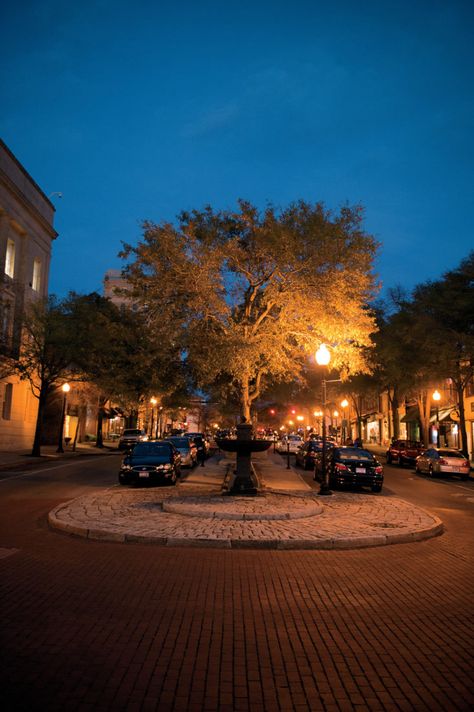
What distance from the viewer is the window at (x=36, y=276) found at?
46531mm

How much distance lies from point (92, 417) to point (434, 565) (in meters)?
61.7

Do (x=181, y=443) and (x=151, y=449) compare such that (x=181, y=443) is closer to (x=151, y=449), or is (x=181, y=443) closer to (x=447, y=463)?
(x=151, y=449)

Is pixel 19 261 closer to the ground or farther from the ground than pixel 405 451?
farther from the ground

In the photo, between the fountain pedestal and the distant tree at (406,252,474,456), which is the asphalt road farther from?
the distant tree at (406,252,474,456)

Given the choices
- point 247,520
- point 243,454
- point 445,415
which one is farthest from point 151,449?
point 445,415

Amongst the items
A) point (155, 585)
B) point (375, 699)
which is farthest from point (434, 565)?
point (375, 699)

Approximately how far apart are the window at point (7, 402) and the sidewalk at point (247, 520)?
25.4 meters

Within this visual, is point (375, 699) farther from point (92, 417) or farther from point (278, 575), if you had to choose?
point (92, 417)

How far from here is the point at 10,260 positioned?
140 feet

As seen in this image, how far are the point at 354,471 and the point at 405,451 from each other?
2063 cm

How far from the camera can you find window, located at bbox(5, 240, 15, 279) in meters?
41.9

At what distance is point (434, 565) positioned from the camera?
8.70m

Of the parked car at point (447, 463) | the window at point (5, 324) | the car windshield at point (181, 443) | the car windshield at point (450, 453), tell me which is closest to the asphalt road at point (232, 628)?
the car windshield at point (181, 443)

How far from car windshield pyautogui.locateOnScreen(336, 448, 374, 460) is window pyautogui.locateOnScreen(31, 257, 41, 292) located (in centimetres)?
3434
